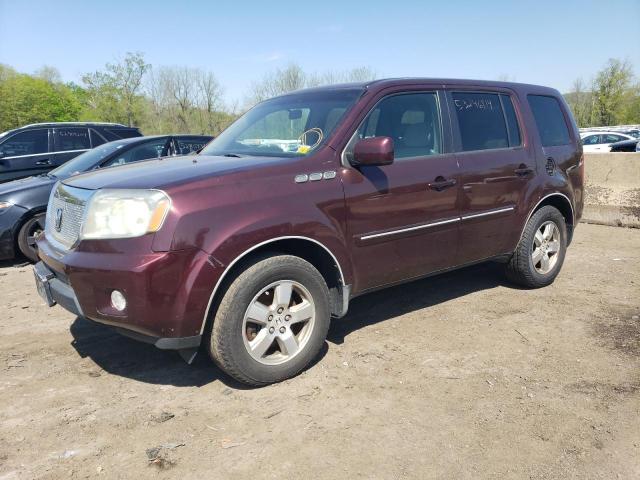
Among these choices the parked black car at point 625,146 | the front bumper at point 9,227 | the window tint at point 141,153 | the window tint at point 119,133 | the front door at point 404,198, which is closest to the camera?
the front door at point 404,198

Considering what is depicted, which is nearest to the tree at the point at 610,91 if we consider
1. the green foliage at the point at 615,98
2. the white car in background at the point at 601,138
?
the green foliage at the point at 615,98

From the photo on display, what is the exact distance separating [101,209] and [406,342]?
2.38 metres

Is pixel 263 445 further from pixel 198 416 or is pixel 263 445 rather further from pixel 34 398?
pixel 34 398

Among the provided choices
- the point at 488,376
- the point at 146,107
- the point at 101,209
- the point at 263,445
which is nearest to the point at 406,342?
the point at 488,376

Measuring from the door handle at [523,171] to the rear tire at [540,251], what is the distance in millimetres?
466

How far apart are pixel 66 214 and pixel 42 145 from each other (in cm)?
673

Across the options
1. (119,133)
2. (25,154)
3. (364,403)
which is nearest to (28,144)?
(25,154)

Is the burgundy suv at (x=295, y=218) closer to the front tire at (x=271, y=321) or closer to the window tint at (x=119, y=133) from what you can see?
the front tire at (x=271, y=321)

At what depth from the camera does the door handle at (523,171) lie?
15.5 feet

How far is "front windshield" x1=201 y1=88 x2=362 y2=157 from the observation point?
12.2 ft

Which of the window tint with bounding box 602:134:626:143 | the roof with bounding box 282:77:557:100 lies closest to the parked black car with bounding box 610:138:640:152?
the window tint with bounding box 602:134:626:143

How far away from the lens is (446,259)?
427cm

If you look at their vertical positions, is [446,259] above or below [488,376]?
above

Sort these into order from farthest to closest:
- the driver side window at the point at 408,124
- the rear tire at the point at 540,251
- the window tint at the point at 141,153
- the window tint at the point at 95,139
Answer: the window tint at the point at 95,139 → the window tint at the point at 141,153 → the rear tire at the point at 540,251 → the driver side window at the point at 408,124
